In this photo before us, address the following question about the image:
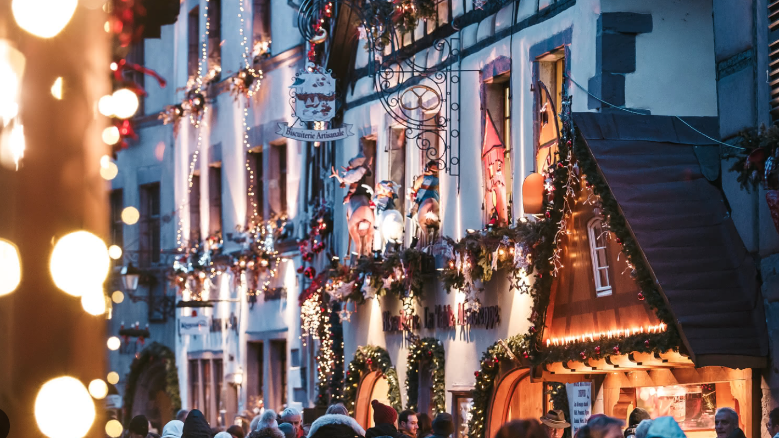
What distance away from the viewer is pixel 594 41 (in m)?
12.0

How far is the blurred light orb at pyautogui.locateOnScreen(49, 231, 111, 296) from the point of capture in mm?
1205

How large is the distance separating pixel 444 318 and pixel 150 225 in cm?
1459

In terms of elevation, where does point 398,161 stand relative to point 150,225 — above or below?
above

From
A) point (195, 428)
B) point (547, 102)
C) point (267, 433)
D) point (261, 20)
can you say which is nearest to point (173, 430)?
point (195, 428)

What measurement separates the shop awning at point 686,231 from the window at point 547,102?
186 centimetres

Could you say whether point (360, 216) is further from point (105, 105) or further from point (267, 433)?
point (105, 105)

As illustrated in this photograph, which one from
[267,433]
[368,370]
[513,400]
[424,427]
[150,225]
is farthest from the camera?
[150,225]

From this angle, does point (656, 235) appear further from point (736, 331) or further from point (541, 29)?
point (541, 29)

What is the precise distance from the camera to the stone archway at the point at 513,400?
13945 mm

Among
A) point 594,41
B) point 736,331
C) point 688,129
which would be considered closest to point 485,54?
point 594,41

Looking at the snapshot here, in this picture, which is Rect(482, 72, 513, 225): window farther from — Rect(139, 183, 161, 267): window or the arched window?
Rect(139, 183, 161, 267): window

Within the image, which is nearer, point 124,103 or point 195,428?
point 124,103

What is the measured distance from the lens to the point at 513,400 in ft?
46.5

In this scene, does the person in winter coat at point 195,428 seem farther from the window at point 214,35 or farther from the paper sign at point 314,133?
the window at point 214,35
